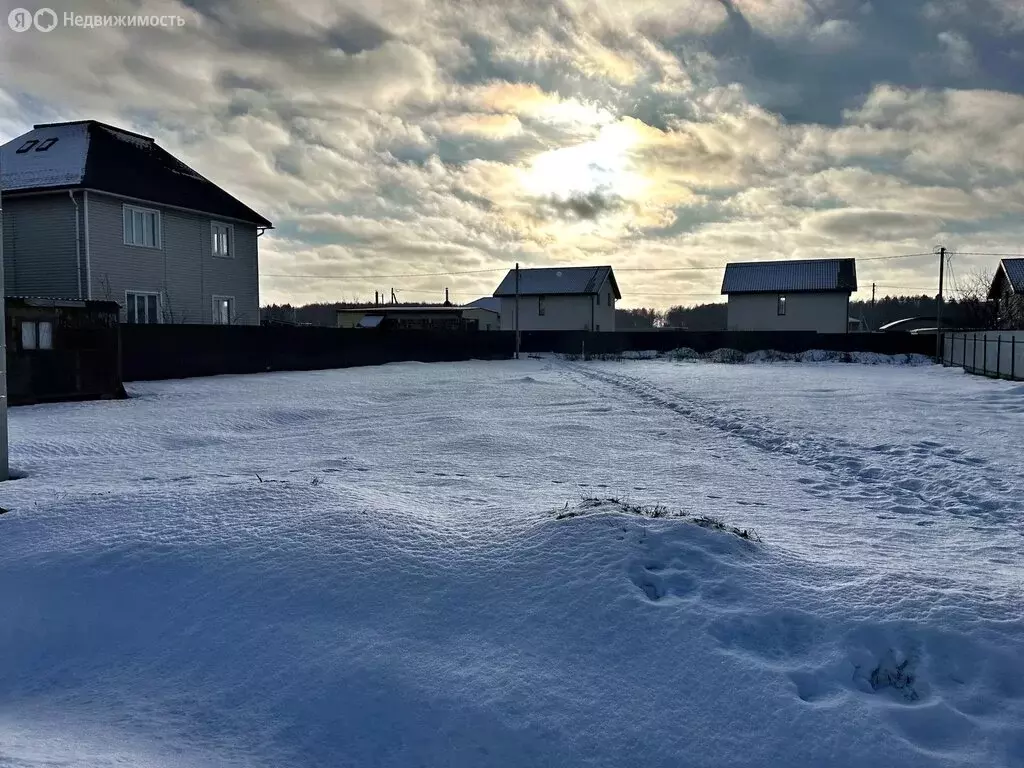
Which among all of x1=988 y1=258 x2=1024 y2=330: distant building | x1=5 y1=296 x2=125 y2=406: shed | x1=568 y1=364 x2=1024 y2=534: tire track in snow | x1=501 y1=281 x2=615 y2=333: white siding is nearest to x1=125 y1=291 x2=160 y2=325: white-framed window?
x1=5 y1=296 x2=125 y2=406: shed

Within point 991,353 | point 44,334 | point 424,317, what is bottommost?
point 991,353

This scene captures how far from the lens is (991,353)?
75.6ft

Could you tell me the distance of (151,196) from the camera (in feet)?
75.1

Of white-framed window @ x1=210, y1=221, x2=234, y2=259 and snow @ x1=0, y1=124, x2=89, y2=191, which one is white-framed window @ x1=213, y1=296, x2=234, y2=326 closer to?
white-framed window @ x1=210, y1=221, x2=234, y2=259

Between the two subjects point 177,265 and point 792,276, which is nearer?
point 177,265

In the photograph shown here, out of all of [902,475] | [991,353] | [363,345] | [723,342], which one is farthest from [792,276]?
[902,475]

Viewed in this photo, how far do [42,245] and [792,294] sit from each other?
133 feet

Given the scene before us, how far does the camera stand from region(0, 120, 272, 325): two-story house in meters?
21.4

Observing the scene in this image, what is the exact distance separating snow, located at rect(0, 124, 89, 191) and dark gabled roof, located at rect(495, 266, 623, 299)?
3303 centimetres

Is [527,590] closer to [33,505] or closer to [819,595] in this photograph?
[819,595]

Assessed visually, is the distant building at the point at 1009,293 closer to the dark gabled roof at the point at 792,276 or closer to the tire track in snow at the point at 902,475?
the dark gabled roof at the point at 792,276

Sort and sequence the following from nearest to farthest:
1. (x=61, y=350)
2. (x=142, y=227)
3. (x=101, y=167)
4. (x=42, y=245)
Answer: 1. (x=61, y=350)
2. (x=42, y=245)
3. (x=101, y=167)
4. (x=142, y=227)

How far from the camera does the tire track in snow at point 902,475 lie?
6289mm

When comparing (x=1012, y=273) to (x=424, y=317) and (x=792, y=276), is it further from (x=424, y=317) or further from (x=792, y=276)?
(x=424, y=317)
